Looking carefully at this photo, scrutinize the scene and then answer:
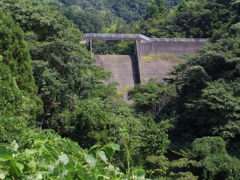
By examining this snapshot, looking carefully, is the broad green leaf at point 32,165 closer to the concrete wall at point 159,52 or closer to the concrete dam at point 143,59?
the concrete dam at point 143,59

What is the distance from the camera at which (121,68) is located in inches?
731

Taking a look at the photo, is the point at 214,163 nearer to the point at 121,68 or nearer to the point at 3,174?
the point at 3,174

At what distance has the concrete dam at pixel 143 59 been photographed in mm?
18203

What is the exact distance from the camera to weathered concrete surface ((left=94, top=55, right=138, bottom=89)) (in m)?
17.9

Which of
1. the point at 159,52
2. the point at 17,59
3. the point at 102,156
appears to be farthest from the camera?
the point at 159,52

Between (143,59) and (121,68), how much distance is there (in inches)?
60.2

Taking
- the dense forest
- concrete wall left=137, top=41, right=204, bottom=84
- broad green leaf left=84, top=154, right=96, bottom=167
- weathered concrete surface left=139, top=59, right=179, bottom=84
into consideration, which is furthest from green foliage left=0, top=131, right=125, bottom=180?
concrete wall left=137, top=41, right=204, bottom=84

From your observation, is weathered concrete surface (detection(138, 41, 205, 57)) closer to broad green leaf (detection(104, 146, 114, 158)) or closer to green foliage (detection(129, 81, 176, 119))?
green foliage (detection(129, 81, 176, 119))

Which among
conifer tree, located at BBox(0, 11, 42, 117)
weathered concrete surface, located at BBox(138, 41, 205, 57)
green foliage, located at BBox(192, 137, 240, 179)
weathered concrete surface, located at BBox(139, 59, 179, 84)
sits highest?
conifer tree, located at BBox(0, 11, 42, 117)

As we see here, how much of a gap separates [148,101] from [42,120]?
512 centimetres

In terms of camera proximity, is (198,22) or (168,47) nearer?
(168,47)

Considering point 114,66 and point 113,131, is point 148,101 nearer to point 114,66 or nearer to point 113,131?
point 113,131

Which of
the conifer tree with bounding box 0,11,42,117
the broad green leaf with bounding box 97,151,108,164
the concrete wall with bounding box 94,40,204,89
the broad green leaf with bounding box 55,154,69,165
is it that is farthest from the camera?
the concrete wall with bounding box 94,40,204,89

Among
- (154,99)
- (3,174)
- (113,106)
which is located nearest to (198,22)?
(154,99)
